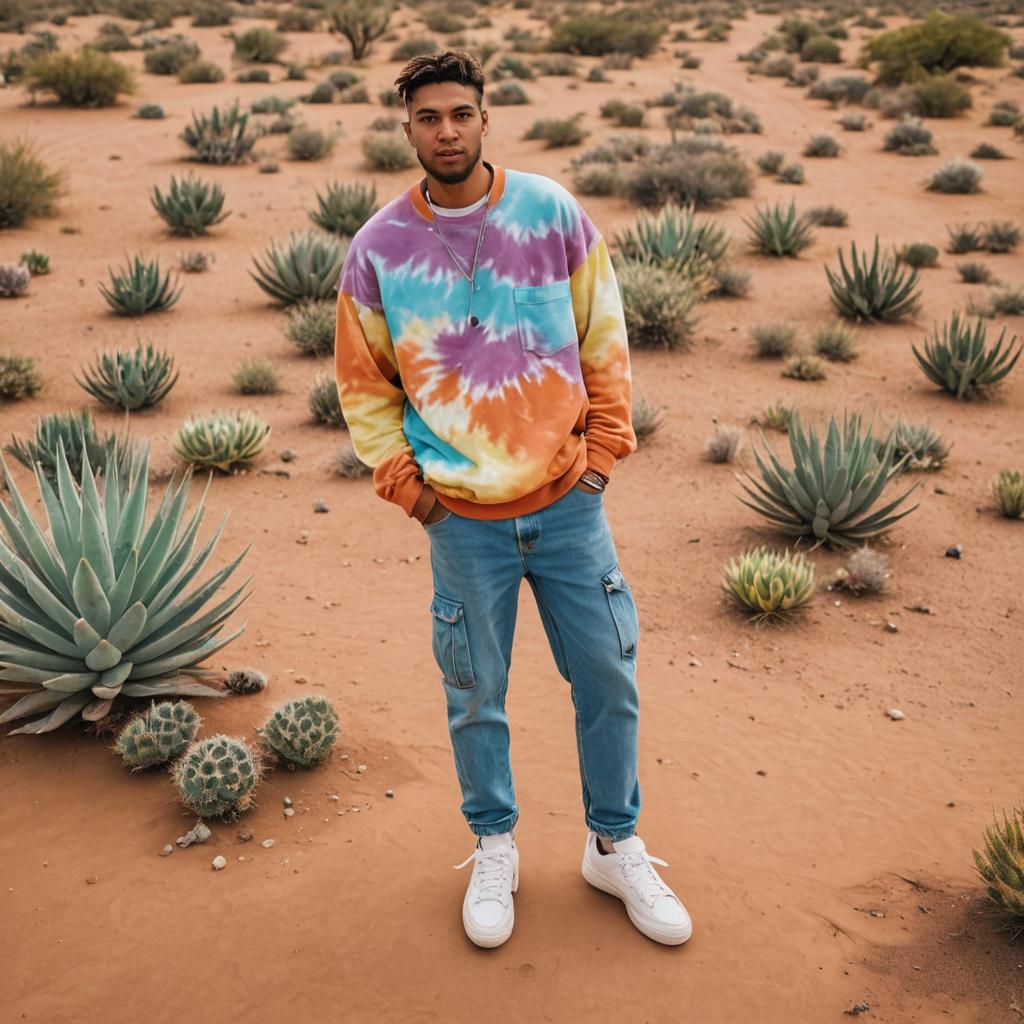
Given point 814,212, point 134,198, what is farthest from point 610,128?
point 134,198

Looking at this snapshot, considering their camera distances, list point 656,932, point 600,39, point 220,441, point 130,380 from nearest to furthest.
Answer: point 656,932, point 220,441, point 130,380, point 600,39

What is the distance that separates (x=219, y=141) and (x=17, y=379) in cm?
997

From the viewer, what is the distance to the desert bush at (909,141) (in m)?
19.5

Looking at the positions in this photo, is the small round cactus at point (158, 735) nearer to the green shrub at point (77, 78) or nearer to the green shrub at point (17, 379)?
the green shrub at point (17, 379)

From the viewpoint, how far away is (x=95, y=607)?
4.35 m

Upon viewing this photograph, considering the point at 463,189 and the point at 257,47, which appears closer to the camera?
the point at 463,189

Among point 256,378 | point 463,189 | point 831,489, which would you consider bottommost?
point 256,378

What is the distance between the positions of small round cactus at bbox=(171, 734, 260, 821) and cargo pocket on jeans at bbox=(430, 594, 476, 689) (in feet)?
4.49

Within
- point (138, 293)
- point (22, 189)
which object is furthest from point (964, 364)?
point (22, 189)

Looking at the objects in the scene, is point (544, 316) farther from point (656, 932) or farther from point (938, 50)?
point (938, 50)

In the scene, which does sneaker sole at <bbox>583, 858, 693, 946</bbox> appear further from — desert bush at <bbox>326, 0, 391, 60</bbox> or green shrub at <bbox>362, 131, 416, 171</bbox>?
desert bush at <bbox>326, 0, 391, 60</bbox>

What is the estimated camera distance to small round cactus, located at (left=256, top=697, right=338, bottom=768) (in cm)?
421

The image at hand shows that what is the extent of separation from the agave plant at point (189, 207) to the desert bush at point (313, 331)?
4.17 m

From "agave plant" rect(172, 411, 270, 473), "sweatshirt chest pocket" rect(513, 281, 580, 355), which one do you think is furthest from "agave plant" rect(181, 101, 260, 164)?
"sweatshirt chest pocket" rect(513, 281, 580, 355)
